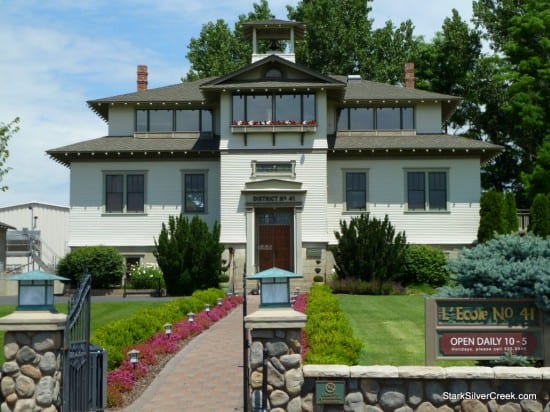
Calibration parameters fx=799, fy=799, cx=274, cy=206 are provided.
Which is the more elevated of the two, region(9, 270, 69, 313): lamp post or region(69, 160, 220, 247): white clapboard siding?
region(69, 160, 220, 247): white clapboard siding

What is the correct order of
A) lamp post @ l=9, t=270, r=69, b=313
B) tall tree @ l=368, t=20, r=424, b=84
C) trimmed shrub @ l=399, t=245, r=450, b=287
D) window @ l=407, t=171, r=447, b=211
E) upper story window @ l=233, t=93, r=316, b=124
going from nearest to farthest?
lamp post @ l=9, t=270, r=69, b=313, trimmed shrub @ l=399, t=245, r=450, b=287, upper story window @ l=233, t=93, r=316, b=124, window @ l=407, t=171, r=447, b=211, tall tree @ l=368, t=20, r=424, b=84

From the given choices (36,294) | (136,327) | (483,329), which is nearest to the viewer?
(36,294)

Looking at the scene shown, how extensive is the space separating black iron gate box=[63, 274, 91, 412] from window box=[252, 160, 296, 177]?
76.2ft

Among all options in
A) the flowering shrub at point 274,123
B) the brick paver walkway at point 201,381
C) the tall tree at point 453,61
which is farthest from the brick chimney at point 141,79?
the brick paver walkway at point 201,381

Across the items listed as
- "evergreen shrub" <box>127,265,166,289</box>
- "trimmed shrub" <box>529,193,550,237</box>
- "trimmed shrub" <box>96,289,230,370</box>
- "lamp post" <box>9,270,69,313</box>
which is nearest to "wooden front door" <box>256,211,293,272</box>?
"evergreen shrub" <box>127,265,166,289</box>

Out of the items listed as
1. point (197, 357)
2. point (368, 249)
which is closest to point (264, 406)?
point (197, 357)

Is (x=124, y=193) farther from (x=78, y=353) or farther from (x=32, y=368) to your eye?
(x=32, y=368)

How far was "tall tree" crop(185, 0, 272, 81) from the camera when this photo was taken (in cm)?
5906

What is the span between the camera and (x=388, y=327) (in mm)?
19156

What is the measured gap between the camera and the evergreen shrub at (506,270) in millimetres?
12156

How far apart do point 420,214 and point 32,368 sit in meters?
27.0

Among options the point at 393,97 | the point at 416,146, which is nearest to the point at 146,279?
the point at 416,146

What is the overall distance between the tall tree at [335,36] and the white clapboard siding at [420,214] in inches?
877

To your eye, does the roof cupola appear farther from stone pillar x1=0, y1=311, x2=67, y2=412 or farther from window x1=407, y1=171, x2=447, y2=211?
stone pillar x1=0, y1=311, x2=67, y2=412
